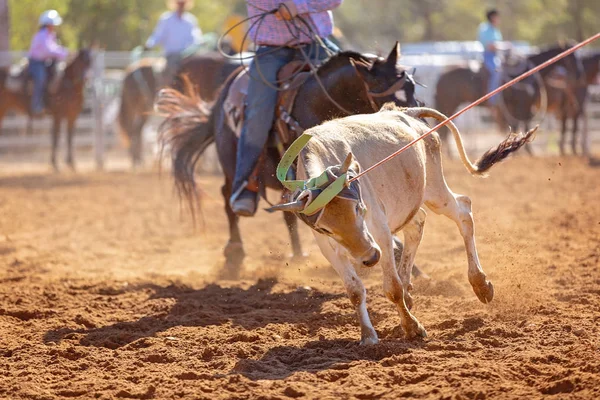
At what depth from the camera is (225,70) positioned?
10195 millimetres

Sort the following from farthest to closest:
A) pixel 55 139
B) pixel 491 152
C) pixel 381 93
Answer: pixel 55 139, pixel 381 93, pixel 491 152

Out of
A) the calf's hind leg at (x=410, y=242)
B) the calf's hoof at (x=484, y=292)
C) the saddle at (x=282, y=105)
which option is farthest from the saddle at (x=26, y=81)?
the calf's hoof at (x=484, y=292)

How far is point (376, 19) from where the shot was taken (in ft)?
124

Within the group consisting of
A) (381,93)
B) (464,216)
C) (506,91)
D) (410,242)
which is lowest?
(410,242)

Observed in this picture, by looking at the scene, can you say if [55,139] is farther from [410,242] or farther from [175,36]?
[410,242]

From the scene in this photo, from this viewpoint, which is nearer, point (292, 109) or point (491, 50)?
point (292, 109)

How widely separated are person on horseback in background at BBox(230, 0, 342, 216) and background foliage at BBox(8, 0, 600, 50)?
14.7 m

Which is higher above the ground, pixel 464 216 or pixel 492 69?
pixel 492 69

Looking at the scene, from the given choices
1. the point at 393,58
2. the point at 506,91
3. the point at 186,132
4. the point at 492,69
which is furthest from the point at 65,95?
the point at 393,58

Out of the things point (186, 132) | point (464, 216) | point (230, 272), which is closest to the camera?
point (464, 216)

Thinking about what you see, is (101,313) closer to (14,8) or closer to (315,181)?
(315,181)

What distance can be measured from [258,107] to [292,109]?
9.9 inches

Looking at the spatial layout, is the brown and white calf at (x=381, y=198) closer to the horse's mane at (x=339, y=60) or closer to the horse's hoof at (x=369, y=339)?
the horse's hoof at (x=369, y=339)

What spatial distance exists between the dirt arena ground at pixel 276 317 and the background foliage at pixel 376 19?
13367 millimetres
